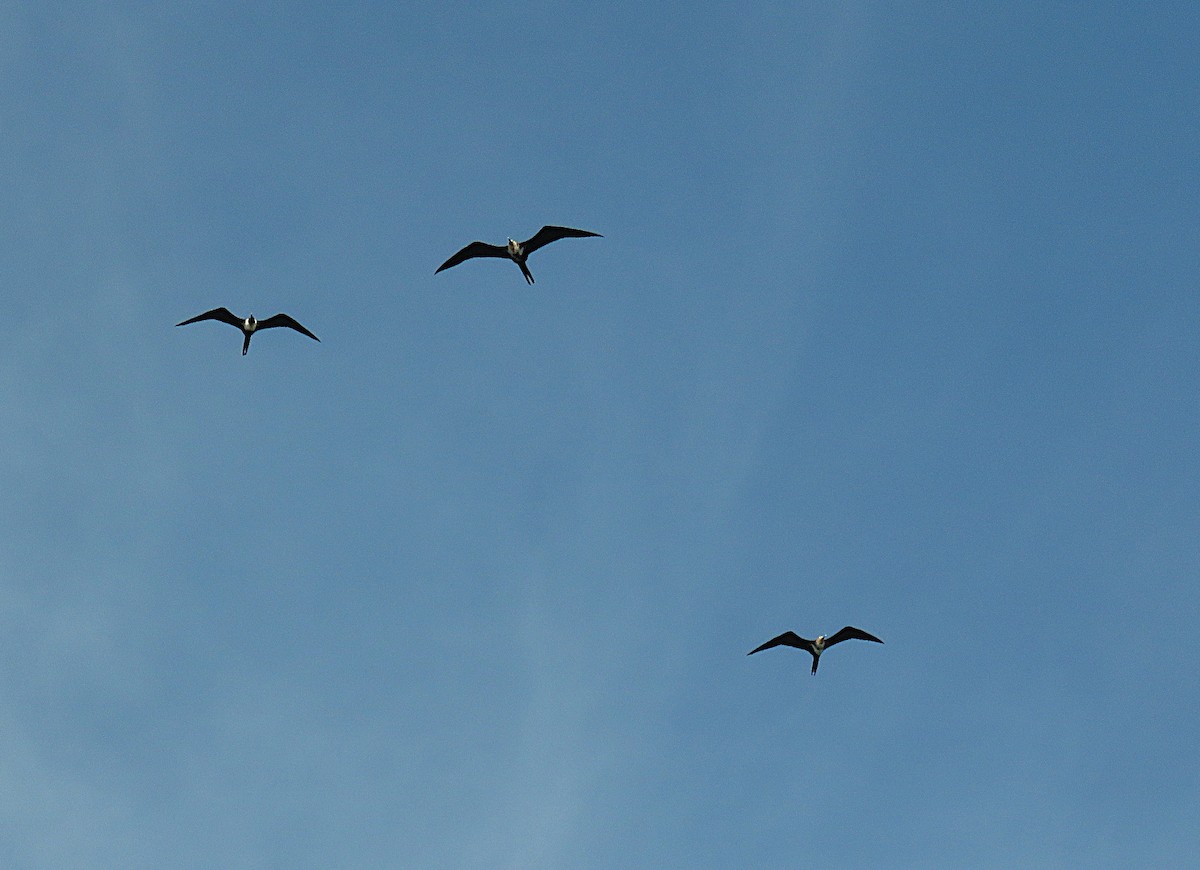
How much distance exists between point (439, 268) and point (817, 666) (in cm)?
3262

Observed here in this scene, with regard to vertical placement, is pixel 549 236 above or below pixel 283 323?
above

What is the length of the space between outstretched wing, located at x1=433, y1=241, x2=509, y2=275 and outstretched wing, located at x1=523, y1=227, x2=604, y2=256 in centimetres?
123

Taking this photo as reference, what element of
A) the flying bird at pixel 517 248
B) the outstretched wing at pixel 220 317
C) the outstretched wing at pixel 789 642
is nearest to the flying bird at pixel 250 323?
the outstretched wing at pixel 220 317

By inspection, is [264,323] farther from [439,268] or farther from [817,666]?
[817,666]

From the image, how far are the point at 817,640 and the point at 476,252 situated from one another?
3050 centimetres

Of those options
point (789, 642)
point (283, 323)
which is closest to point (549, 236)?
point (283, 323)

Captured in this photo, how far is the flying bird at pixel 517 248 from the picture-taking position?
61750 mm

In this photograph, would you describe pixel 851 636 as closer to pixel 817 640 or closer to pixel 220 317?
pixel 817 640

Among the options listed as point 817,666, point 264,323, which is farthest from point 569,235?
point 817,666

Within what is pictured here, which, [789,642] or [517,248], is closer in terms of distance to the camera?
[517,248]

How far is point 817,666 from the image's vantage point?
71.8 meters

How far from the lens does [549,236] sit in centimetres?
6241

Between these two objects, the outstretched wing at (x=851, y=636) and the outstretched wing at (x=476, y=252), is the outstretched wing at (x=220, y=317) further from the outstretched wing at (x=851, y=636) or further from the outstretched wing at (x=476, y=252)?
the outstretched wing at (x=851, y=636)

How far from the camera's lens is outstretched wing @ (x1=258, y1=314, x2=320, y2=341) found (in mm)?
65562
